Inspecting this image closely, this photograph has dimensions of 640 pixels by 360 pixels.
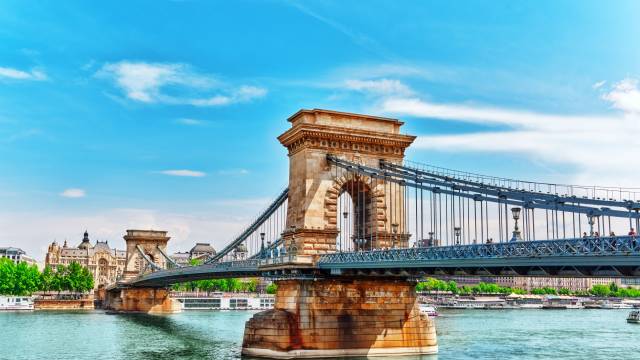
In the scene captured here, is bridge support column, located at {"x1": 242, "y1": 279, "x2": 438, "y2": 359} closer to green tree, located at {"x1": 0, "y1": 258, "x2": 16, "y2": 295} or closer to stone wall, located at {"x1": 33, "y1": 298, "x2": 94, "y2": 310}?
stone wall, located at {"x1": 33, "y1": 298, "x2": 94, "y2": 310}

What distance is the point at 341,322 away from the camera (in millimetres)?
45500

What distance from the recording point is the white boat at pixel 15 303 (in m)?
113

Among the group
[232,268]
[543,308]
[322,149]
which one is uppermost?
[322,149]

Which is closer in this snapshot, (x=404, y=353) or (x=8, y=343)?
(x=404, y=353)

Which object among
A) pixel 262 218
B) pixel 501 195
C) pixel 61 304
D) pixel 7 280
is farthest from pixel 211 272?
pixel 7 280

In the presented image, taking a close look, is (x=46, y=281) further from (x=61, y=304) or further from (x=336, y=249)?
(x=336, y=249)

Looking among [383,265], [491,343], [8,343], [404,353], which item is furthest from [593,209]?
[8,343]

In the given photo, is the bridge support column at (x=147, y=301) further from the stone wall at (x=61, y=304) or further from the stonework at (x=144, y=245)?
the stone wall at (x=61, y=304)

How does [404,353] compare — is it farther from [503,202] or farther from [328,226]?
[503,202]

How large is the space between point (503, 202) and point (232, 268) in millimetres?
28927

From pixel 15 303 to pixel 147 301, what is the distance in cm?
2033

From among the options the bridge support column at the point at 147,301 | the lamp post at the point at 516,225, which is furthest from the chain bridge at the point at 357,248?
the bridge support column at the point at 147,301

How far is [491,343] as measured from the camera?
60.0 m

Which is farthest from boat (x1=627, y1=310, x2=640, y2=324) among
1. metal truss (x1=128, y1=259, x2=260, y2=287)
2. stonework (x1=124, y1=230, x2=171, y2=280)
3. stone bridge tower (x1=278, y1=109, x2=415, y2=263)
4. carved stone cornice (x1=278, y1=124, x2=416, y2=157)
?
stonework (x1=124, y1=230, x2=171, y2=280)
